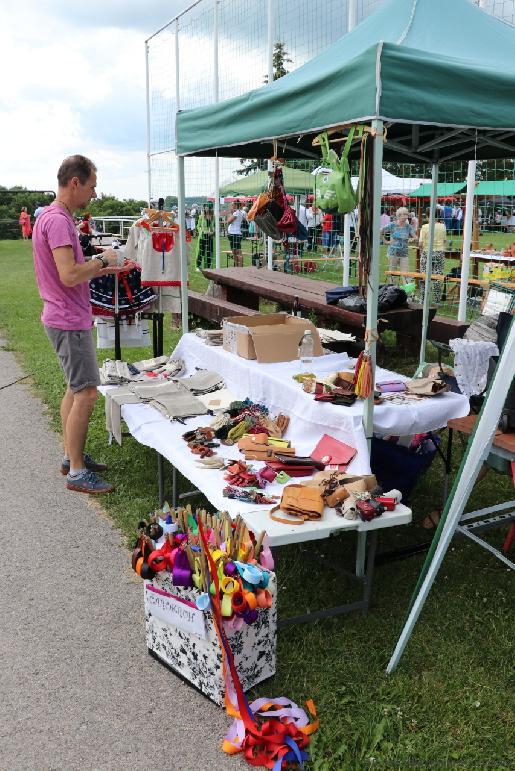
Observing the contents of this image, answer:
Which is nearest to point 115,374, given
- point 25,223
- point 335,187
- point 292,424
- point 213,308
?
point 292,424

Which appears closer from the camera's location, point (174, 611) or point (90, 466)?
point (174, 611)

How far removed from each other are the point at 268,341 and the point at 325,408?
104 centimetres

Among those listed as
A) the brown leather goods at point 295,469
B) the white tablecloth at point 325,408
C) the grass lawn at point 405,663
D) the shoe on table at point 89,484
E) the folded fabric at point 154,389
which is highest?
the white tablecloth at point 325,408

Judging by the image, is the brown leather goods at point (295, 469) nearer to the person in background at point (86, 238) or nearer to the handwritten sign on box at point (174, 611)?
the handwritten sign on box at point (174, 611)

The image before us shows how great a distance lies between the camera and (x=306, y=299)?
7852 mm

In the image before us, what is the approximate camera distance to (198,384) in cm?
503

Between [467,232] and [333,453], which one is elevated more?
[467,232]

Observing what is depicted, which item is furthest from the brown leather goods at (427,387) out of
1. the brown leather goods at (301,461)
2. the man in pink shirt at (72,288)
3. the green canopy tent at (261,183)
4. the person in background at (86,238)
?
the green canopy tent at (261,183)

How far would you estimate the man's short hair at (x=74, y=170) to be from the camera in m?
4.37

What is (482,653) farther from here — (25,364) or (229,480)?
(25,364)

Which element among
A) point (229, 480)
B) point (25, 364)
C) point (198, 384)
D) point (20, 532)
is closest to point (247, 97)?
point (198, 384)

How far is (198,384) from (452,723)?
9.65 feet

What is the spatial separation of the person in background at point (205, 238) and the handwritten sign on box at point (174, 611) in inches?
546

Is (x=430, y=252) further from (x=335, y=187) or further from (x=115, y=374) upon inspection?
(x=115, y=374)
